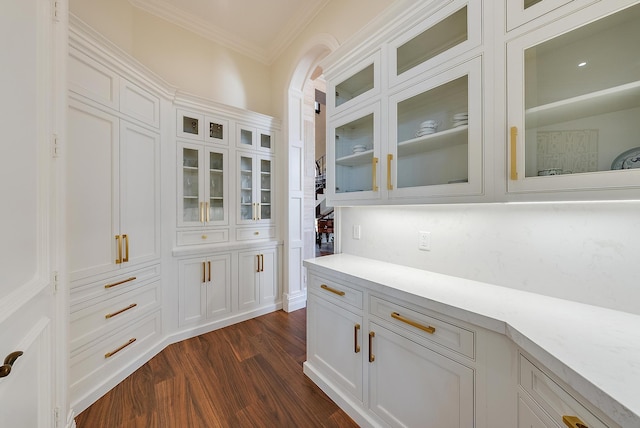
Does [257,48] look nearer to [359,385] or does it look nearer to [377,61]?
[377,61]

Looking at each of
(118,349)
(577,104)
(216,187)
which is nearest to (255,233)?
(216,187)

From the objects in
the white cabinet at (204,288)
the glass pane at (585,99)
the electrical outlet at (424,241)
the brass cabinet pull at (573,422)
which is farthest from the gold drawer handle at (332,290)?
the white cabinet at (204,288)

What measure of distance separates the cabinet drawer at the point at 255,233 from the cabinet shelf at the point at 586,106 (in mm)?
2705

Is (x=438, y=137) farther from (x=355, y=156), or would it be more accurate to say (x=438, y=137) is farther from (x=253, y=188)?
(x=253, y=188)

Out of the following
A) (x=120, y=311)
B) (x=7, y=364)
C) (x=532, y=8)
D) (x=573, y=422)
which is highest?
(x=532, y=8)

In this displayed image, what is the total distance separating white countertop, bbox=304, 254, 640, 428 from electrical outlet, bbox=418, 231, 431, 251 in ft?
0.69

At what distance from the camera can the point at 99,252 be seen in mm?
1733

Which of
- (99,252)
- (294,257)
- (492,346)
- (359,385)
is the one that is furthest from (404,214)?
(99,252)

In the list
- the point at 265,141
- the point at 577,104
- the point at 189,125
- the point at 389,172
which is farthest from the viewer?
the point at 265,141

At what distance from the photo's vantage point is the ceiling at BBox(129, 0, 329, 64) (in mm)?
2582

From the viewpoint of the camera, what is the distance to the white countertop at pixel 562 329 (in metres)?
0.61

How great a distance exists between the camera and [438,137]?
1381mm

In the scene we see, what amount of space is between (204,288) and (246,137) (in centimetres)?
184

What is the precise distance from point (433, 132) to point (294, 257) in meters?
2.33
